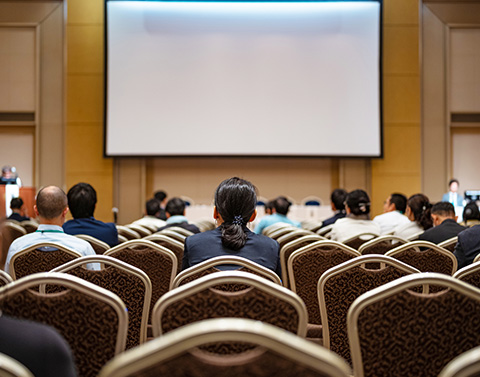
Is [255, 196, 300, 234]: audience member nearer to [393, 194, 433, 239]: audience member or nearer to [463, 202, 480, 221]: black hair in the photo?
[393, 194, 433, 239]: audience member

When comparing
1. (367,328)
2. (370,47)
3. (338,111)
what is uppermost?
(370,47)

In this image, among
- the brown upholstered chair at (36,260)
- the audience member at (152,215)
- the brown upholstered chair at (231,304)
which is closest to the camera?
the brown upholstered chair at (231,304)

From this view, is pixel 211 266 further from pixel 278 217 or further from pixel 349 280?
pixel 278 217

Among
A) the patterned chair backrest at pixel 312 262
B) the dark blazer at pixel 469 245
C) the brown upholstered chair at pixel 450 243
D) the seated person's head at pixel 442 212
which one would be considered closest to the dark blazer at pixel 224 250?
the patterned chair backrest at pixel 312 262

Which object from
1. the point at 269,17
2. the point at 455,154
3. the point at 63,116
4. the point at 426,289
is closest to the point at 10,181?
the point at 63,116

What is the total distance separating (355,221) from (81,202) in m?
2.09

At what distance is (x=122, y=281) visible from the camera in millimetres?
1911

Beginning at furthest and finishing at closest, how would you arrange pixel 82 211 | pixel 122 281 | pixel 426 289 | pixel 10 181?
pixel 10 181 → pixel 82 211 → pixel 122 281 → pixel 426 289

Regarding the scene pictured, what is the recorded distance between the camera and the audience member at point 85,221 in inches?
149

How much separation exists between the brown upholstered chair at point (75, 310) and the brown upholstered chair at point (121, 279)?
1.51 ft

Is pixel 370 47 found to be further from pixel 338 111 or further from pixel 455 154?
pixel 455 154

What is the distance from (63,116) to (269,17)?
4601mm

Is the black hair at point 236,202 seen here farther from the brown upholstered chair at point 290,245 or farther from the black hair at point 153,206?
the black hair at point 153,206

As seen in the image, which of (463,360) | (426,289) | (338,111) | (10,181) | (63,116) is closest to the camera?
(463,360)
